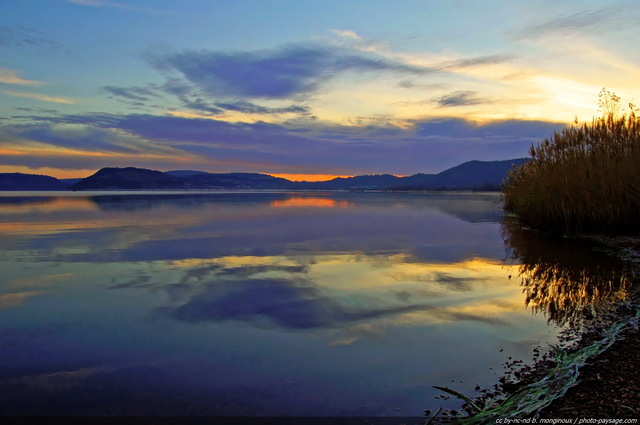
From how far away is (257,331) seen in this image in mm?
4773

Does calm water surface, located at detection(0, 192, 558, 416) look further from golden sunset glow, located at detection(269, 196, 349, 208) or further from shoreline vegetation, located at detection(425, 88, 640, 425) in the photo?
golden sunset glow, located at detection(269, 196, 349, 208)

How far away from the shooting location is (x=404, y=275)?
300 inches

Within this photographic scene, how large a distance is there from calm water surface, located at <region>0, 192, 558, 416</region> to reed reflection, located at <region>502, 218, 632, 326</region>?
0.93 feet

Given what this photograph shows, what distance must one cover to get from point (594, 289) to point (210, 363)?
5721 mm

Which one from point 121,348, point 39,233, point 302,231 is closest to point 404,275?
point 121,348

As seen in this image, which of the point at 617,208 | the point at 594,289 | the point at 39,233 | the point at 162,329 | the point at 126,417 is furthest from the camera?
the point at 39,233

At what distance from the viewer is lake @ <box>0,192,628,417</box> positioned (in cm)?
330

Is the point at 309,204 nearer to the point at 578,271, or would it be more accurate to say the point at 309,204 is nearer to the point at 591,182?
the point at 591,182

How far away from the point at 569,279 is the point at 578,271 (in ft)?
2.66

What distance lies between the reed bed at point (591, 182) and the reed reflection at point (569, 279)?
1.41 meters

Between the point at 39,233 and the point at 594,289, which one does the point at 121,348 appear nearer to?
the point at 594,289

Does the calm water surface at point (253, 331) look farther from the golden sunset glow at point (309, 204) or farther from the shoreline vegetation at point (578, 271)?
the golden sunset glow at point (309, 204)

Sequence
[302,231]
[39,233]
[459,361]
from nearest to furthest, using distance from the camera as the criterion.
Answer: [459,361] < [39,233] < [302,231]

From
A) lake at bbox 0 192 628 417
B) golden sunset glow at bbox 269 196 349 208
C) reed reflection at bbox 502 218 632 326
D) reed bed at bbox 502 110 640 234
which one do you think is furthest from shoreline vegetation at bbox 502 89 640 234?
golden sunset glow at bbox 269 196 349 208
